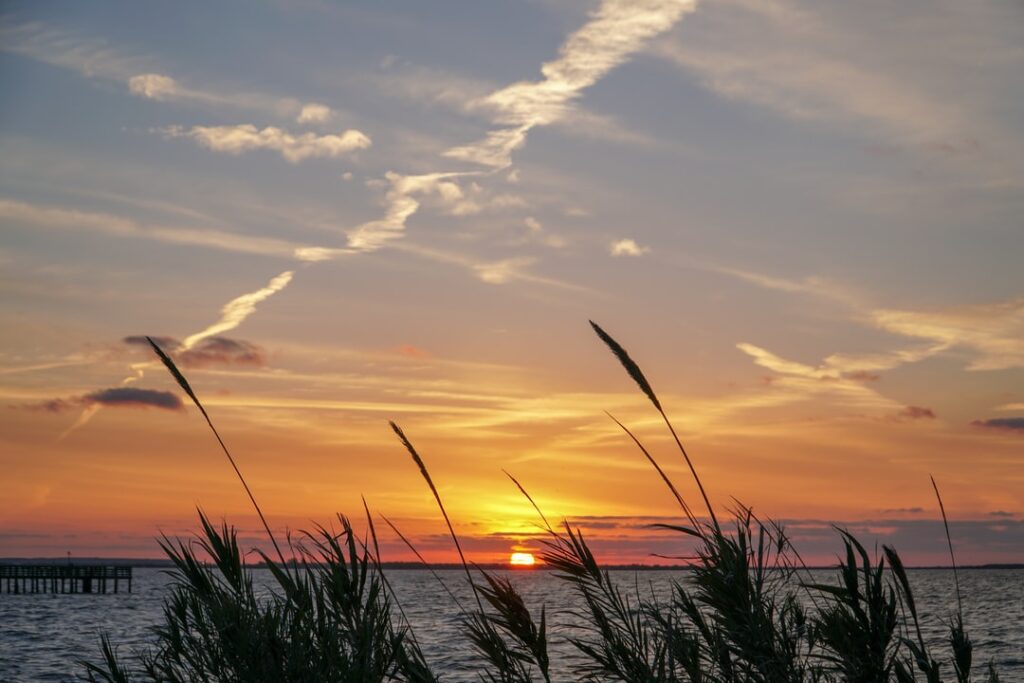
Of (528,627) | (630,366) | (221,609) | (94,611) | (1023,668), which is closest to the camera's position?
(630,366)

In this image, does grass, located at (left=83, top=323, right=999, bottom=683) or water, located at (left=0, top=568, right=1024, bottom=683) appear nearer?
grass, located at (left=83, top=323, right=999, bottom=683)

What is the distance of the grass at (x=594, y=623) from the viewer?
627 cm

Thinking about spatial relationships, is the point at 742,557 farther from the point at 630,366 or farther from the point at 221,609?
the point at 221,609

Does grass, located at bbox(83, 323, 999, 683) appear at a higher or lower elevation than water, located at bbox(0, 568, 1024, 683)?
higher

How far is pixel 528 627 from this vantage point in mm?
7199

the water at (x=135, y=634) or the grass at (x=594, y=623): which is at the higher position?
the grass at (x=594, y=623)

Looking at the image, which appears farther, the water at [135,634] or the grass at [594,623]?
the water at [135,634]

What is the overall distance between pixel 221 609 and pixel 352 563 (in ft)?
2.95

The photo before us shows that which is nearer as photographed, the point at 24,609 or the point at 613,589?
the point at 613,589

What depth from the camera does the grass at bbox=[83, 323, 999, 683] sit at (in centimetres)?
627

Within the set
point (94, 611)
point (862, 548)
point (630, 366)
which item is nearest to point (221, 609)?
point (630, 366)

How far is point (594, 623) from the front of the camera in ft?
23.0

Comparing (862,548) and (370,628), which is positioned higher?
(862,548)

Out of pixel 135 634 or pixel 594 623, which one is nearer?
pixel 594 623
